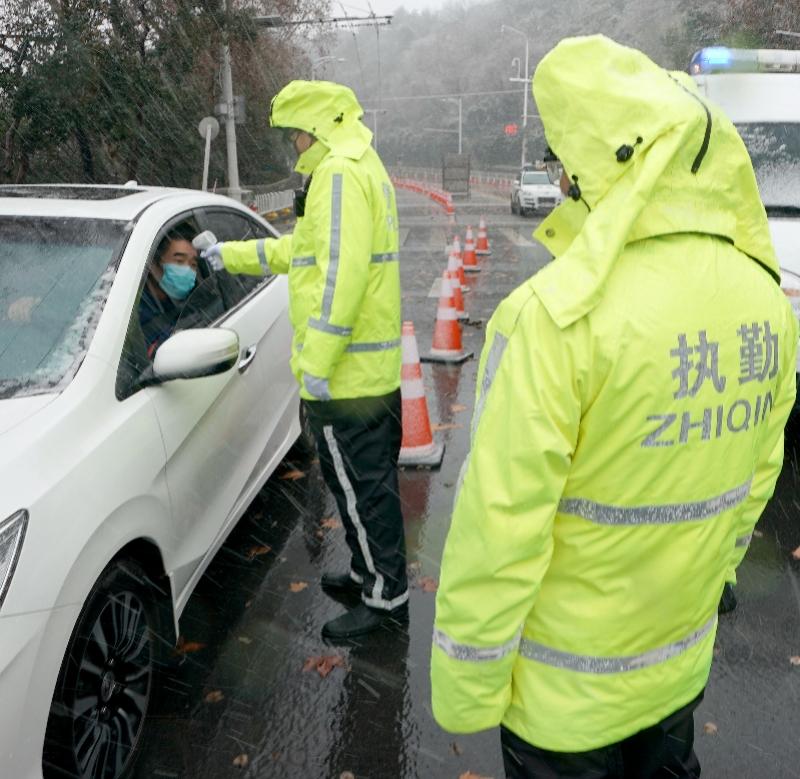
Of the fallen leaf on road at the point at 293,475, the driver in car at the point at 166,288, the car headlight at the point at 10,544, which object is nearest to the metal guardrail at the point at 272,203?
the fallen leaf on road at the point at 293,475

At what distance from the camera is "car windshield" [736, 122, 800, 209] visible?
7.18 meters

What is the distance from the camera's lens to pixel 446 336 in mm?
8641

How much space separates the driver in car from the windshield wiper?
506 cm

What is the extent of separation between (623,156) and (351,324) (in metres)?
1.82

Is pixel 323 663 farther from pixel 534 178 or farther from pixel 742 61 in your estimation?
pixel 534 178

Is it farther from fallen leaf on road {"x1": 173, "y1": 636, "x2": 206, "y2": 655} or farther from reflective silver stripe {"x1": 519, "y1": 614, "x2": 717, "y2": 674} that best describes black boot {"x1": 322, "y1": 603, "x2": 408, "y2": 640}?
reflective silver stripe {"x1": 519, "y1": 614, "x2": 717, "y2": 674}

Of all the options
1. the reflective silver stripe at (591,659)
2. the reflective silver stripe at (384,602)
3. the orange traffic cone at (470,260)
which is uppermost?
the reflective silver stripe at (591,659)

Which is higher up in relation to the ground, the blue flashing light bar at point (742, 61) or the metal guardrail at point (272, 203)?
the blue flashing light bar at point (742, 61)

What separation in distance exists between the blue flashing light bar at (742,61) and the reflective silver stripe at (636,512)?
24.5 ft

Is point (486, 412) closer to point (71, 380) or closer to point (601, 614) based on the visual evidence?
point (601, 614)

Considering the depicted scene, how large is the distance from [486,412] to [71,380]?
66.2 inches

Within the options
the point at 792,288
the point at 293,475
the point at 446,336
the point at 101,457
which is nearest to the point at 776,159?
the point at 792,288

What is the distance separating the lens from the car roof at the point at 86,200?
139 inches

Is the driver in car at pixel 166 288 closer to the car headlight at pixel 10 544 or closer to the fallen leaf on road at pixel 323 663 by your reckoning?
the car headlight at pixel 10 544
